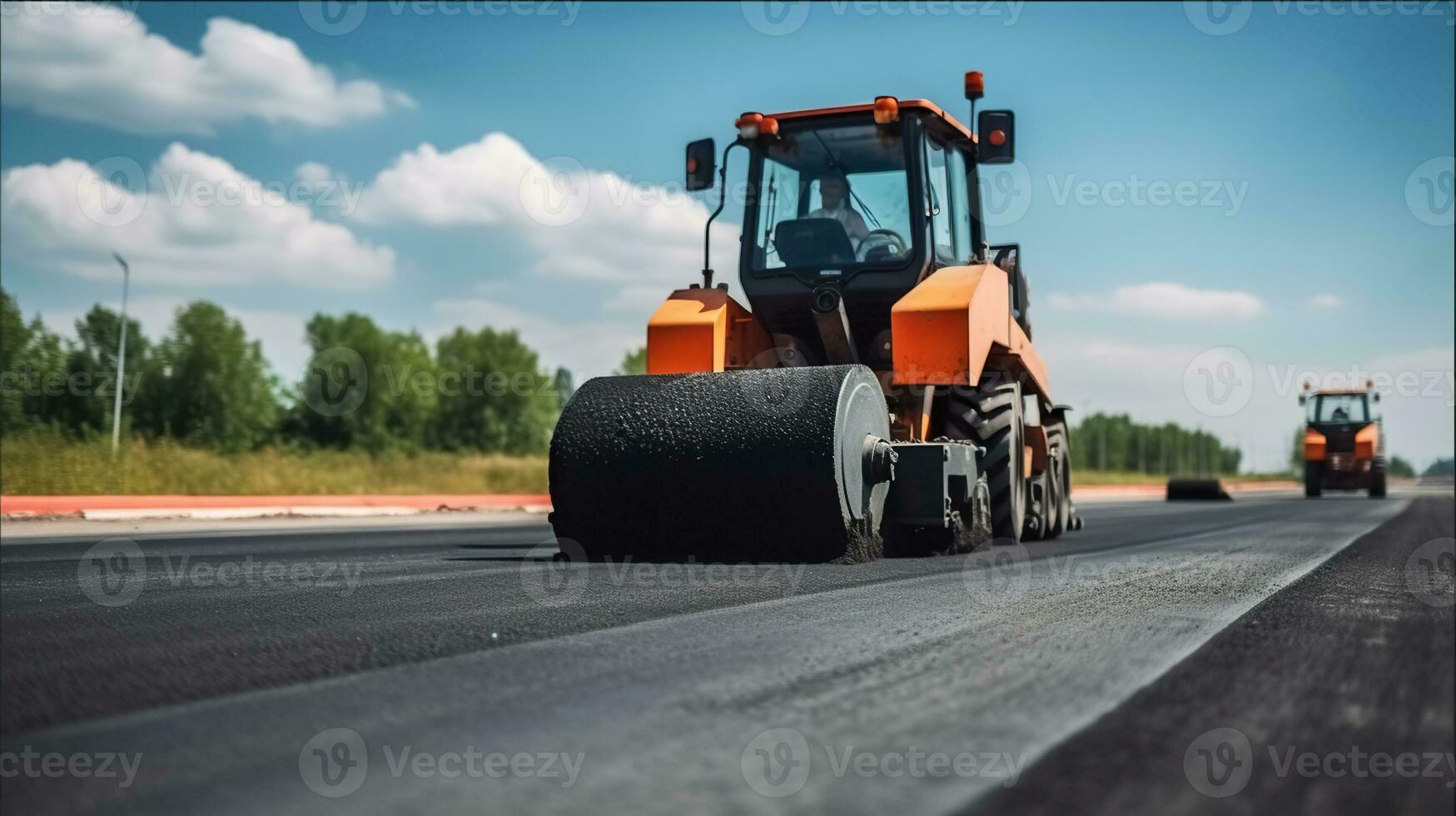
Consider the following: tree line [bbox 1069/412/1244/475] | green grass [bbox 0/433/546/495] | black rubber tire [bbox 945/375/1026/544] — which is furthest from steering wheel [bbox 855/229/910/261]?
tree line [bbox 1069/412/1244/475]

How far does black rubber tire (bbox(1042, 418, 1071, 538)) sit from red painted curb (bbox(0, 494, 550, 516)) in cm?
1142

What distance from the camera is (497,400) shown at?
7562cm

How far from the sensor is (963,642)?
141 inches

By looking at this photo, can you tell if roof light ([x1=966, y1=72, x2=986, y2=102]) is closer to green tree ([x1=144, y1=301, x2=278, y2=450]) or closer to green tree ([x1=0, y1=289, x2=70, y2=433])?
green tree ([x1=0, y1=289, x2=70, y2=433])

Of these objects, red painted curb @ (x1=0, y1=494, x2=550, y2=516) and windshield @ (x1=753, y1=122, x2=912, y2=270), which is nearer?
windshield @ (x1=753, y1=122, x2=912, y2=270)

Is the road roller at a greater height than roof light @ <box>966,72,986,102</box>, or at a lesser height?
lesser

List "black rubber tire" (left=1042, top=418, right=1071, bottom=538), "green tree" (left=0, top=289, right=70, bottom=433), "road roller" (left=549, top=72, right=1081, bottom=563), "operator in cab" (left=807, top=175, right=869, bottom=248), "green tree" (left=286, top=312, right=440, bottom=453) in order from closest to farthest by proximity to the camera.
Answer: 1. "road roller" (left=549, top=72, right=1081, bottom=563)
2. "operator in cab" (left=807, top=175, right=869, bottom=248)
3. "black rubber tire" (left=1042, top=418, right=1071, bottom=538)
4. "green tree" (left=0, top=289, right=70, bottom=433)
5. "green tree" (left=286, top=312, right=440, bottom=453)

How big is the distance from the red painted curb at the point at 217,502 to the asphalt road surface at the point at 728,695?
9809 millimetres

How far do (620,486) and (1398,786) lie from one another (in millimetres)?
4912

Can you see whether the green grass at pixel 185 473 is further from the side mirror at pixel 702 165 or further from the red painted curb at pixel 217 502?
the side mirror at pixel 702 165

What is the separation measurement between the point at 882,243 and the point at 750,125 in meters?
1.31

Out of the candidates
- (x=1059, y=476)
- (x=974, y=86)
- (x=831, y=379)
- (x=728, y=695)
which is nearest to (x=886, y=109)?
(x=974, y=86)

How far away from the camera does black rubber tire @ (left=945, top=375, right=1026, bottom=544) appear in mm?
7879

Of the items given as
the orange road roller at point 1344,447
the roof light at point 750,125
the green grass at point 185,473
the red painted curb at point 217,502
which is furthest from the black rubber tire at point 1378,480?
the roof light at point 750,125
